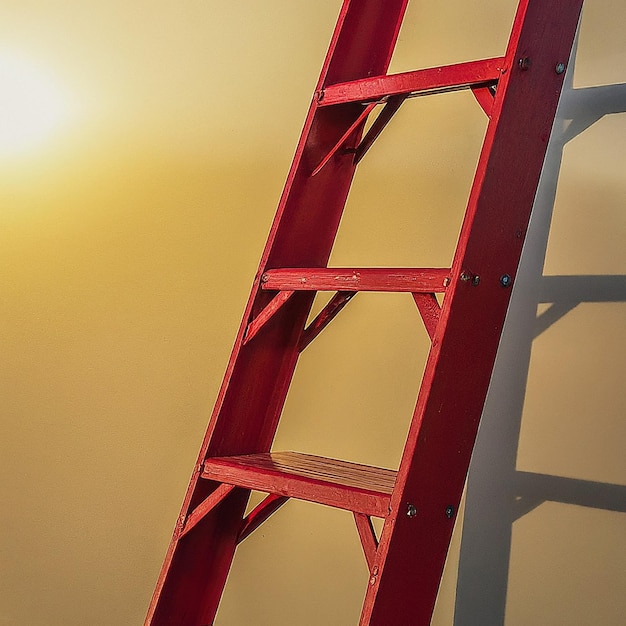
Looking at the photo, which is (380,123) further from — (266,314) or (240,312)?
(240,312)

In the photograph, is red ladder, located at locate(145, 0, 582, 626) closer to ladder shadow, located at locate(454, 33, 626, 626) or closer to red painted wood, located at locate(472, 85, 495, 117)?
red painted wood, located at locate(472, 85, 495, 117)

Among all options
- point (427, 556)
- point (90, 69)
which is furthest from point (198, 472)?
point (90, 69)

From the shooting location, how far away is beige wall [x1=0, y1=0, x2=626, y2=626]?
1.88 meters

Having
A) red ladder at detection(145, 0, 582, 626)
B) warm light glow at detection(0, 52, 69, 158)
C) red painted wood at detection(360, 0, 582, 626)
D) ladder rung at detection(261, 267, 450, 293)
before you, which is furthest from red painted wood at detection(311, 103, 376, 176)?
warm light glow at detection(0, 52, 69, 158)

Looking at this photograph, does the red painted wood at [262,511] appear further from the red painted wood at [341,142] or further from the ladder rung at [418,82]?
A: the ladder rung at [418,82]

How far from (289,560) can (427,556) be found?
0.98 meters

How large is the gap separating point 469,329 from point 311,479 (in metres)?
0.32

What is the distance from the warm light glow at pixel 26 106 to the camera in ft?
8.07

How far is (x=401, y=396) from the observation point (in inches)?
81.6

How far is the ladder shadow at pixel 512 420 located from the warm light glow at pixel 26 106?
52.4 inches

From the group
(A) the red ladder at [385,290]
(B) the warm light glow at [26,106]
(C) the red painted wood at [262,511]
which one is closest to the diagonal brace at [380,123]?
(A) the red ladder at [385,290]

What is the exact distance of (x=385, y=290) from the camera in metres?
1.36

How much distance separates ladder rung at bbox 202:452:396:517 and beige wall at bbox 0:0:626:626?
568 mm

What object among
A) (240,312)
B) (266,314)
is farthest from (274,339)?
(240,312)
